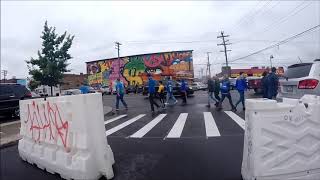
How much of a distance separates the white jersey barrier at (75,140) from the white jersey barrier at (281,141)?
2263mm

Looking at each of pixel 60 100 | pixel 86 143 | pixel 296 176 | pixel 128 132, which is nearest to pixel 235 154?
pixel 296 176

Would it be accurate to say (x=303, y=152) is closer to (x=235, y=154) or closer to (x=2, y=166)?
(x=235, y=154)

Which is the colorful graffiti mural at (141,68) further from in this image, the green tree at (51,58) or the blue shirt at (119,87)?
the blue shirt at (119,87)

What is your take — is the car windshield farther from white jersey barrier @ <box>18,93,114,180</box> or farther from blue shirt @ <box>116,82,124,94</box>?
blue shirt @ <box>116,82,124,94</box>

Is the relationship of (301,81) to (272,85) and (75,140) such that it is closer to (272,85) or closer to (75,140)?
(272,85)

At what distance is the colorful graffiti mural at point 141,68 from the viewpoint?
5528 centimetres

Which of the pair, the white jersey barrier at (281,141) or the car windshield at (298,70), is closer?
the white jersey barrier at (281,141)

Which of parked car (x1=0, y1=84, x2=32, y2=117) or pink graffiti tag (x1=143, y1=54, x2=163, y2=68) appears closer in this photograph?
parked car (x1=0, y1=84, x2=32, y2=117)

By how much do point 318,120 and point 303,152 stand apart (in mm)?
539

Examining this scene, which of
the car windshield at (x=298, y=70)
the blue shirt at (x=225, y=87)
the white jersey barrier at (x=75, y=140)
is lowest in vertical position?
the white jersey barrier at (x=75, y=140)

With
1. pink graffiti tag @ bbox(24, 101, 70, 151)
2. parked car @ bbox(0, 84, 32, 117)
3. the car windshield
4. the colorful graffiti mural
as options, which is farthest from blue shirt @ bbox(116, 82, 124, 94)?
the colorful graffiti mural

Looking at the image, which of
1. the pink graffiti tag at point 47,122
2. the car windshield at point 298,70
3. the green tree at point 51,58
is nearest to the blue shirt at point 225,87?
the car windshield at point 298,70

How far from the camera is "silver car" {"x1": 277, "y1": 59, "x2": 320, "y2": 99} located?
876 centimetres

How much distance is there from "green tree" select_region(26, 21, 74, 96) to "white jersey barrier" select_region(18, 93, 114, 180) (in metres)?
27.8
